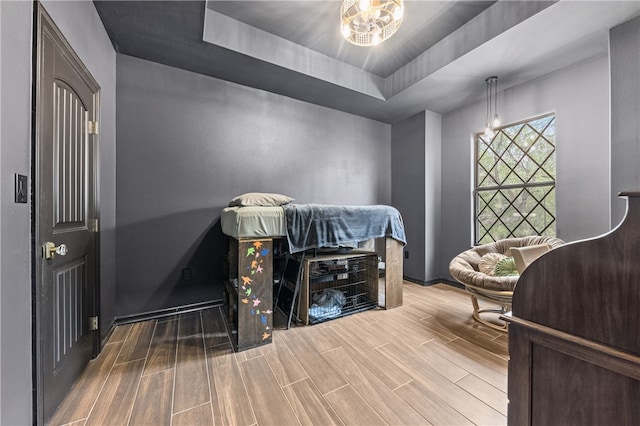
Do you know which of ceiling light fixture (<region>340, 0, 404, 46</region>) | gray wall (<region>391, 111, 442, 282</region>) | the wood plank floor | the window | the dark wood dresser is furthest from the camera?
gray wall (<region>391, 111, 442, 282</region>)

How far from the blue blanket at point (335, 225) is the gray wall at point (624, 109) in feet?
5.93

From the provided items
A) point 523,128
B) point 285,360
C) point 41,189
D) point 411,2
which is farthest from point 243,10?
point 523,128

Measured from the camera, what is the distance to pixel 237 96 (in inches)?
116

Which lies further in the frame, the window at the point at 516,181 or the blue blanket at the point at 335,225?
the window at the point at 516,181

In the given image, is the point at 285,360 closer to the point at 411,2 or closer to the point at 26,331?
the point at 26,331

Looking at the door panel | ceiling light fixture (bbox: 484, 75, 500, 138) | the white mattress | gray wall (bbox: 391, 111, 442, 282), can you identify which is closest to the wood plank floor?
the white mattress

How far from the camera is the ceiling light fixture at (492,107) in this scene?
287cm

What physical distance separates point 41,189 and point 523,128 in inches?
177

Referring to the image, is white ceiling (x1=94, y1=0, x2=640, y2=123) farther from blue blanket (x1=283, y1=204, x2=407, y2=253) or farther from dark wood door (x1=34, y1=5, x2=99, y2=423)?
blue blanket (x1=283, y1=204, x2=407, y2=253)

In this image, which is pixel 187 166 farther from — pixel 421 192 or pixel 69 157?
pixel 421 192

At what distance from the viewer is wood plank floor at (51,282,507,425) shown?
1312 millimetres

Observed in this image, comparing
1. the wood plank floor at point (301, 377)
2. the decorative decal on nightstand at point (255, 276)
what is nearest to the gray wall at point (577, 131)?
the wood plank floor at point (301, 377)

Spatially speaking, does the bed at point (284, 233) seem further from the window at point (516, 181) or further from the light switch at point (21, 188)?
the window at point (516, 181)

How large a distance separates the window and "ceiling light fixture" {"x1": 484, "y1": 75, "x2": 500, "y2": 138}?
0.84 ft
